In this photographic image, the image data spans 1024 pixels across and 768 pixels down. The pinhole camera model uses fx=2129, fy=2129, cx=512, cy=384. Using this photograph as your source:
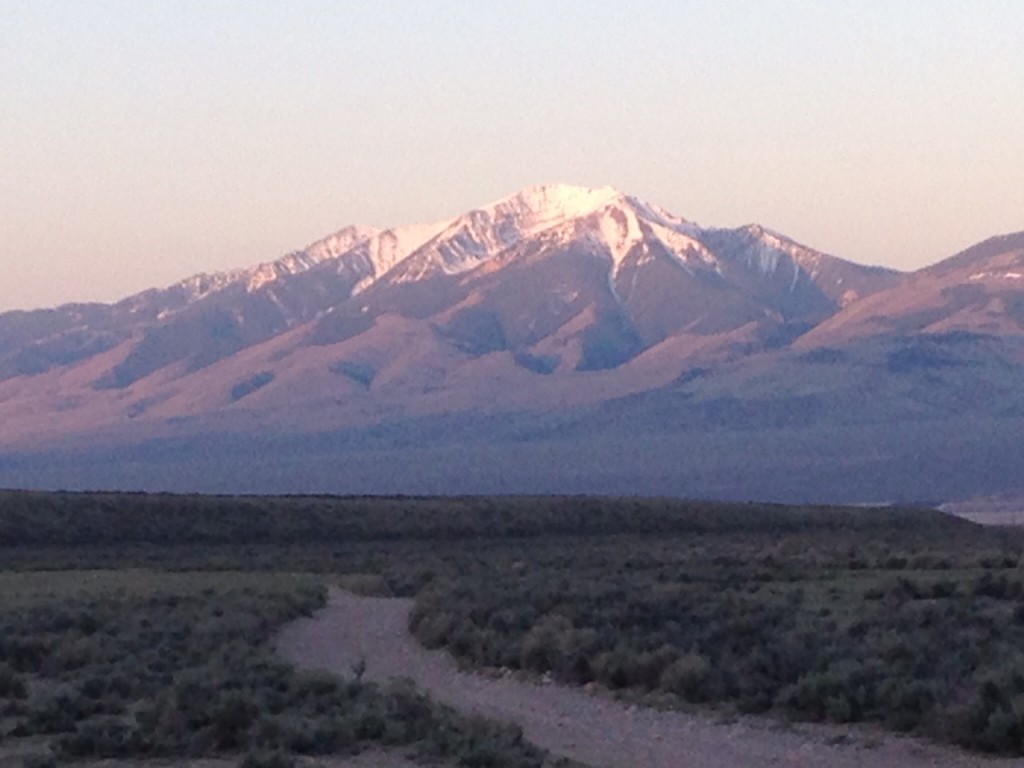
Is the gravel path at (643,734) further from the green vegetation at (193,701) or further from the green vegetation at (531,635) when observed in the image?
the green vegetation at (193,701)

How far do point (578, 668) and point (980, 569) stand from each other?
1736 centimetres

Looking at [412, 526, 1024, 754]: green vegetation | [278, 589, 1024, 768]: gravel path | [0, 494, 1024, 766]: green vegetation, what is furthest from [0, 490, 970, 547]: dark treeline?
[278, 589, 1024, 768]: gravel path

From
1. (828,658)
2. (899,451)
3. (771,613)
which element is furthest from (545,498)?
(899,451)

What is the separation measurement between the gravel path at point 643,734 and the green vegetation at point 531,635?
1.14 feet

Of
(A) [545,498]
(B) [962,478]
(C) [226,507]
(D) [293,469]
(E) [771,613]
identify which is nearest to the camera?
(E) [771,613]

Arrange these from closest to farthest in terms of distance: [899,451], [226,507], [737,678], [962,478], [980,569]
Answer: [737,678], [980,569], [226,507], [962,478], [899,451]

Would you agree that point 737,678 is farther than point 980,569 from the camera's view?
No

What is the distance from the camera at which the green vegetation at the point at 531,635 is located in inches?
740

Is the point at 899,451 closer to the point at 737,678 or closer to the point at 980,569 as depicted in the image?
the point at 980,569

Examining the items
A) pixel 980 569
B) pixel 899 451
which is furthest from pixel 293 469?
pixel 980 569

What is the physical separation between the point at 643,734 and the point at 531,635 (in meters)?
5.69

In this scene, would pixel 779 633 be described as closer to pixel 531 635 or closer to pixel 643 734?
pixel 531 635

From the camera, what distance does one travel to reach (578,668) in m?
23.7

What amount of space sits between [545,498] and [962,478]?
106 metres
